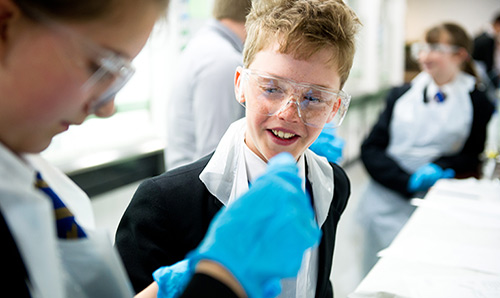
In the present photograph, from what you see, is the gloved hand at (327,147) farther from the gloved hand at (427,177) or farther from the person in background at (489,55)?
the person in background at (489,55)

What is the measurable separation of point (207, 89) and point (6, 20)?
1222mm

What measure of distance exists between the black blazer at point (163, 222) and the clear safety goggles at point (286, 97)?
201 mm

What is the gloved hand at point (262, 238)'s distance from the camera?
1.84 feet

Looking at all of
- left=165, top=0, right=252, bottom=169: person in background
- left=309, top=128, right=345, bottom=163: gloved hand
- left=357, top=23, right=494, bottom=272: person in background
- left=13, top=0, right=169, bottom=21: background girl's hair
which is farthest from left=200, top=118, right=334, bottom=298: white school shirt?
left=357, top=23, right=494, bottom=272: person in background

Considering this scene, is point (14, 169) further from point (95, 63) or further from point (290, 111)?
point (290, 111)

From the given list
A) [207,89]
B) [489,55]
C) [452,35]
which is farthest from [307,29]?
[489,55]

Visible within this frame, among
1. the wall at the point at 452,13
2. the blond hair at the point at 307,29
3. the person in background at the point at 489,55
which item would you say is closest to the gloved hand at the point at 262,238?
the blond hair at the point at 307,29

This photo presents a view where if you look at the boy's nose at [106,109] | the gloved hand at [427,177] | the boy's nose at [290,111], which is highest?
the boy's nose at [106,109]

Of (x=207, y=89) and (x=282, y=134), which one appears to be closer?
(x=282, y=134)

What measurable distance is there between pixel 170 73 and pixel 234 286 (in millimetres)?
2638

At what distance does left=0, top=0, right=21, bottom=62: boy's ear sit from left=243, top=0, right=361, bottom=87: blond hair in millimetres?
570

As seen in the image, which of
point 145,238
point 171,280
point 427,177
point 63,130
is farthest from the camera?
point 427,177

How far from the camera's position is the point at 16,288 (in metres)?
0.51

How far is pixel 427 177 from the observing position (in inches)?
91.1
